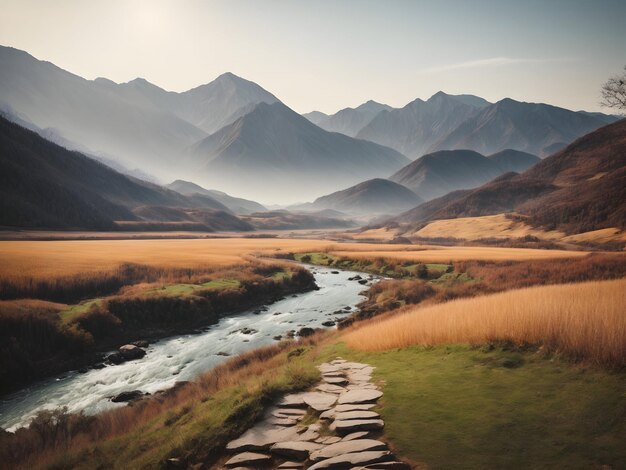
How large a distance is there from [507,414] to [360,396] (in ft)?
12.0

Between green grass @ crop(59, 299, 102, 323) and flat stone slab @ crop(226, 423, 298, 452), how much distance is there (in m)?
26.2

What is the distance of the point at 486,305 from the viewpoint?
1762cm

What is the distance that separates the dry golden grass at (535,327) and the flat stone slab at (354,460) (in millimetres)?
6377

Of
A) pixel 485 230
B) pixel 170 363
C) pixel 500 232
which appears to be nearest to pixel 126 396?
pixel 170 363

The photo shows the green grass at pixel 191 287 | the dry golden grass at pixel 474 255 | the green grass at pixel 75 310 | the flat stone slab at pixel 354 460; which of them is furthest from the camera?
the dry golden grass at pixel 474 255

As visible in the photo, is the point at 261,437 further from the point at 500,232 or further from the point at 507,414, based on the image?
the point at 500,232

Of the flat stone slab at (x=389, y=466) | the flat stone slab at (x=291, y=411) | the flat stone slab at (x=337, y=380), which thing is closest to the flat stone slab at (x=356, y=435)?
the flat stone slab at (x=389, y=466)

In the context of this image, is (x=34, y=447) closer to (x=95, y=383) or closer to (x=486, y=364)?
(x=95, y=383)

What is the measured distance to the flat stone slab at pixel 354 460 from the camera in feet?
24.0

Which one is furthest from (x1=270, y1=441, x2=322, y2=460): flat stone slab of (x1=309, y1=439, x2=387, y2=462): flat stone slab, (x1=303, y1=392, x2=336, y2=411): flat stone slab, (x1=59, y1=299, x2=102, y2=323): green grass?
(x1=59, y1=299, x2=102, y2=323): green grass

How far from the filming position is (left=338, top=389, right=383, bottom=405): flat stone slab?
1026 centimetres

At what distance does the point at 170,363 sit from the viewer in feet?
90.2

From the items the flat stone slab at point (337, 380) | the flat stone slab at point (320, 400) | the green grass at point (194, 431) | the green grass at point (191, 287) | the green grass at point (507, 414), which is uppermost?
the green grass at point (507, 414)

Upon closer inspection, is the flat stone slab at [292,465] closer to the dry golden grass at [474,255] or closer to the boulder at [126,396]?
the boulder at [126,396]
